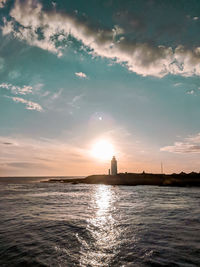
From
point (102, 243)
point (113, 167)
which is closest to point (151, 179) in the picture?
point (113, 167)

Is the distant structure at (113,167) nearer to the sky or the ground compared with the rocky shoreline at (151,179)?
nearer to the sky

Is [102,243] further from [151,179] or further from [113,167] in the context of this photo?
[113,167]

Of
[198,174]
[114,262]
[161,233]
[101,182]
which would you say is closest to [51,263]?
[114,262]

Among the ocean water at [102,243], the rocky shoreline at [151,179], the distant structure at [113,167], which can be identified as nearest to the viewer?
the ocean water at [102,243]

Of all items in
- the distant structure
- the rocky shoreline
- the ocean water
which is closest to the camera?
the ocean water

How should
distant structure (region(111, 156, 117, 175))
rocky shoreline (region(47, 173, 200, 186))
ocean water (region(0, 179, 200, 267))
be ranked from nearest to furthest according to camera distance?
ocean water (region(0, 179, 200, 267))
rocky shoreline (region(47, 173, 200, 186))
distant structure (region(111, 156, 117, 175))

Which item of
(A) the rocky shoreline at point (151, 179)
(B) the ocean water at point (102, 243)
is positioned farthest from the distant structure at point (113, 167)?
(B) the ocean water at point (102, 243)

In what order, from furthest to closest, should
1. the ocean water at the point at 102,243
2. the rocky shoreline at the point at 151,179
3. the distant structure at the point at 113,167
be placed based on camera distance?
the distant structure at the point at 113,167, the rocky shoreline at the point at 151,179, the ocean water at the point at 102,243

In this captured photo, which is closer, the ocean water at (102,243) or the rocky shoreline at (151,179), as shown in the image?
the ocean water at (102,243)

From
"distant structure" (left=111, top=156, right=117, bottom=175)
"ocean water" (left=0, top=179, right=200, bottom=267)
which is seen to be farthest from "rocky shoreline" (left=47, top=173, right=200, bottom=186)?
"ocean water" (left=0, top=179, right=200, bottom=267)

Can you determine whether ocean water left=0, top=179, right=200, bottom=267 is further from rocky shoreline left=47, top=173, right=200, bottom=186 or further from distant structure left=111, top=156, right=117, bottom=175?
distant structure left=111, top=156, right=117, bottom=175

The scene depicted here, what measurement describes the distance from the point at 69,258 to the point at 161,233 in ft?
16.8

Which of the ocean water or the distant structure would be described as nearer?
the ocean water

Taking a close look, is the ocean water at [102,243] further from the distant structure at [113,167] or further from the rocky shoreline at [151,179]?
the distant structure at [113,167]
